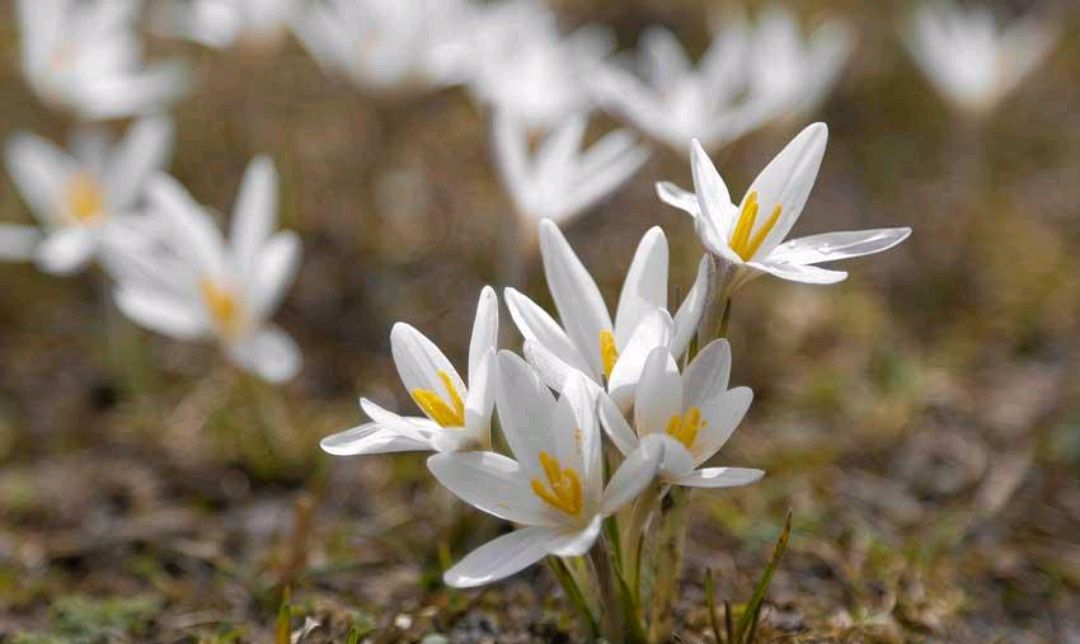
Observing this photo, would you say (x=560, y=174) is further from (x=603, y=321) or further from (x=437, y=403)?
(x=437, y=403)

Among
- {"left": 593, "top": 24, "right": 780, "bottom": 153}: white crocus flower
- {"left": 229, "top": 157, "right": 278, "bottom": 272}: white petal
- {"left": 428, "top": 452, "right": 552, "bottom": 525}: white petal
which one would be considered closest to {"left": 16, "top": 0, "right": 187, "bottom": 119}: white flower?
{"left": 229, "top": 157, "right": 278, "bottom": 272}: white petal

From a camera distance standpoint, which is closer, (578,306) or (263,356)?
(578,306)

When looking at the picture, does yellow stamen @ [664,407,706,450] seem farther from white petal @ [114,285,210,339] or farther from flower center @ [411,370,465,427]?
white petal @ [114,285,210,339]

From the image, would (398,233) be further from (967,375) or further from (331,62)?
(967,375)

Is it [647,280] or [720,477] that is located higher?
[647,280]

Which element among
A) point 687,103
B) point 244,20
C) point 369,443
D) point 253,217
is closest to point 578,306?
point 369,443

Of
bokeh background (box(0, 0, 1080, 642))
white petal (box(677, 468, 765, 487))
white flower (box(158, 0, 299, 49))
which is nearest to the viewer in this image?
white petal (box(677, 468, 765, 487))
